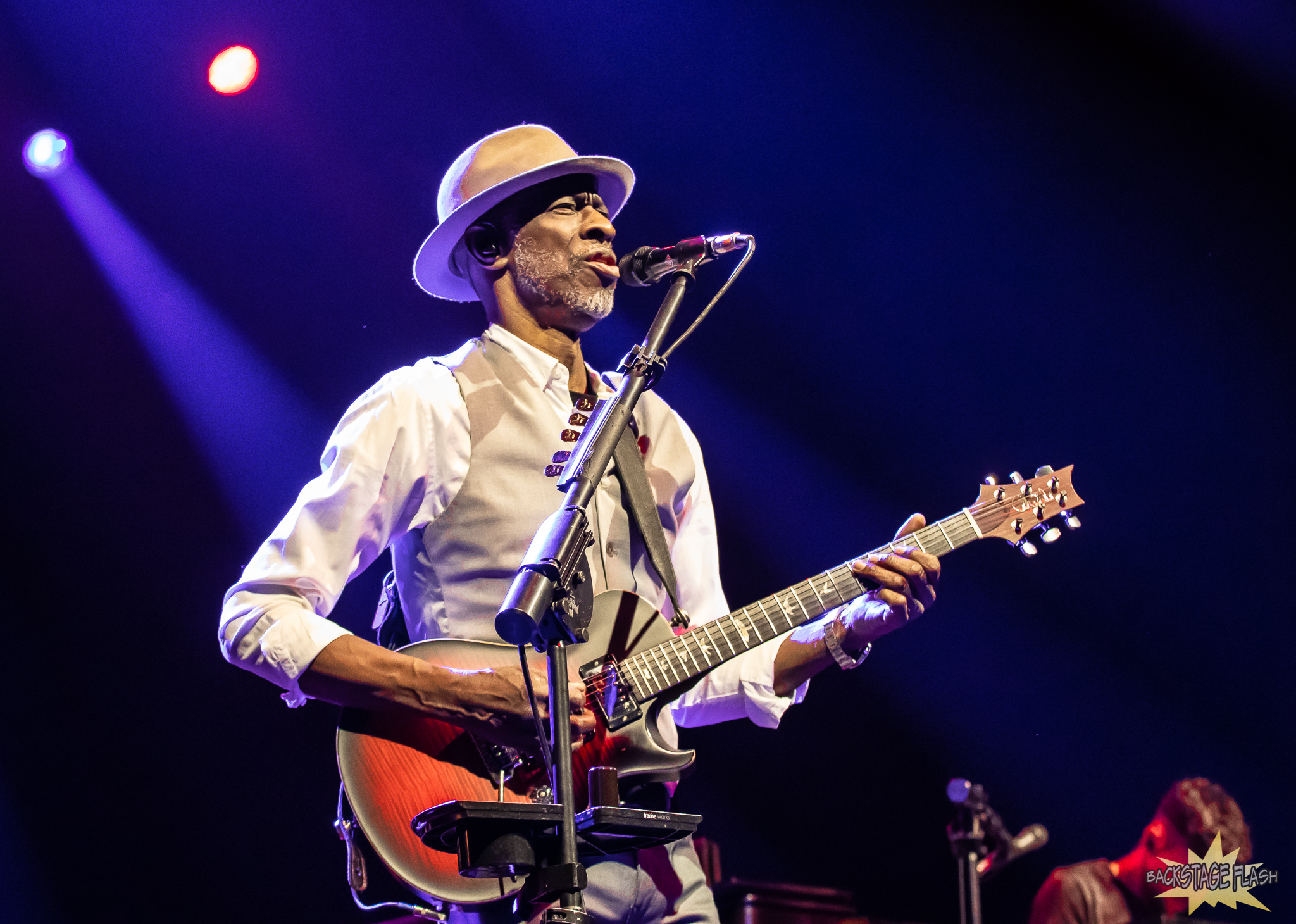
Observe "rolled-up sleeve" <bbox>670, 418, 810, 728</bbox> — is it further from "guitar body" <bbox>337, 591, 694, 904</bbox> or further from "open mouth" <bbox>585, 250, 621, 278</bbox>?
"open mouth" <bbox>585, 250, 621, 278</bbox>

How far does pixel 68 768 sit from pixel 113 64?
314 centimetres

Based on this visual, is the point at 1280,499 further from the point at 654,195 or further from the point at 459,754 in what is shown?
the point at 459,754

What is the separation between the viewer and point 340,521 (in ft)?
8.43

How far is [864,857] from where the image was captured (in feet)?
20.6

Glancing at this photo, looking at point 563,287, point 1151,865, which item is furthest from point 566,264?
point 1151,865

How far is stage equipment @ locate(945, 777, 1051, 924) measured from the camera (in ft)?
16.8

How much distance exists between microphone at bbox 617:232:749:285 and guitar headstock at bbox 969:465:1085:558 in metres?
1.15

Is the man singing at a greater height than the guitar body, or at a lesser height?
greater

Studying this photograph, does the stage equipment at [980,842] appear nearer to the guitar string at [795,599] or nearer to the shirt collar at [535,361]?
the guitar string at [795,599]

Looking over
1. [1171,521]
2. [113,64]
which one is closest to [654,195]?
[113,64]

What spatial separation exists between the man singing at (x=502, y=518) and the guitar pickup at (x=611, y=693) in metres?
0.08

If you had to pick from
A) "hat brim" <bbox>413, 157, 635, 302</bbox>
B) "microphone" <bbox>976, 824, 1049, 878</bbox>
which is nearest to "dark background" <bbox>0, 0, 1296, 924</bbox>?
"microphone" <bbox>976, 824, 1049, 878</bbox>

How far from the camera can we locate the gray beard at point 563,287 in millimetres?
3145

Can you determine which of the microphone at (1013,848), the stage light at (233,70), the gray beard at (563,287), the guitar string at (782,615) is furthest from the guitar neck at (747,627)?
the stage light at (233,70)
